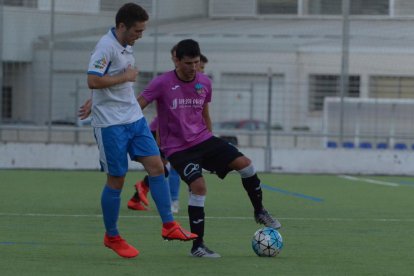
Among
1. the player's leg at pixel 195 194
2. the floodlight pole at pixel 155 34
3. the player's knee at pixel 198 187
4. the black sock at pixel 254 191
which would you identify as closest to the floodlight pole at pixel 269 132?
the floodlight pole at pixel 155 34

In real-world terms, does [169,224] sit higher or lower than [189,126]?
lower

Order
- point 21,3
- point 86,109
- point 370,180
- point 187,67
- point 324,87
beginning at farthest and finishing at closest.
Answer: point 324,87 → point 21,3 → point 370,180 → point 187,67 → point 86,109

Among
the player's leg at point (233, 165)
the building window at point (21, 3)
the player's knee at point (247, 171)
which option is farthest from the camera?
the building window at point (21, 3)

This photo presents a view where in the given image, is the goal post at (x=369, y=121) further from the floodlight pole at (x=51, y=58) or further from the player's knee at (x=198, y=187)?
the player's knee at (x=198, y=187)

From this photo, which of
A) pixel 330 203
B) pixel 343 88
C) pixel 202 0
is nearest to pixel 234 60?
pixel 202 0

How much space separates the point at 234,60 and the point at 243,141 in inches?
101

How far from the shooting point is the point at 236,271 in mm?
7453

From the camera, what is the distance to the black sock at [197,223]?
829 centimetres

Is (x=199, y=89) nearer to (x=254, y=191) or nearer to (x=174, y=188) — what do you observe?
(x=254, y=191)

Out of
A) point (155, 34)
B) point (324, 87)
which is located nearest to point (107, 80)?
point (155, 34)

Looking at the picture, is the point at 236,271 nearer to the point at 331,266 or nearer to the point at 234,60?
the point at 331,266

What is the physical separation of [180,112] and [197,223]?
1098 millimetres

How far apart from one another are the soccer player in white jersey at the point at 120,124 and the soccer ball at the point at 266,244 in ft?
1.76

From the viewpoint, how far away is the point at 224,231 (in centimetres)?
1017
